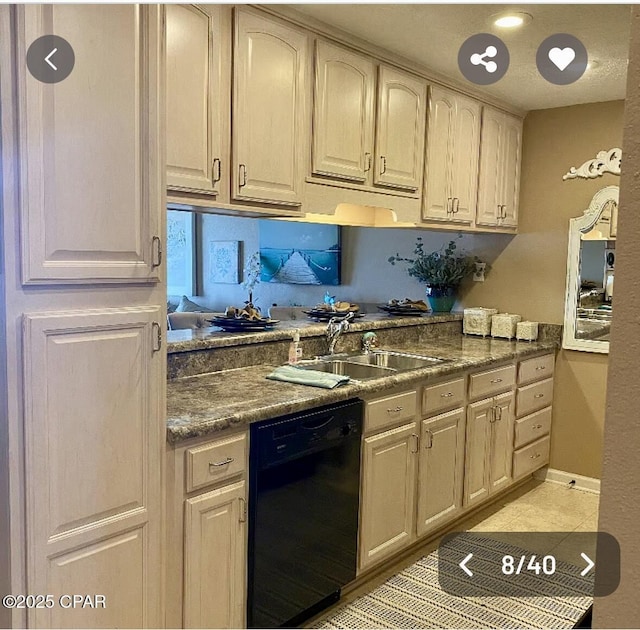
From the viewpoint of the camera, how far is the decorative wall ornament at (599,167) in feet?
12.6

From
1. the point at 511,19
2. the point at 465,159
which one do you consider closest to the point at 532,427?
the point at 465,159

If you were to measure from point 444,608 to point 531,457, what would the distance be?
160 centimetres

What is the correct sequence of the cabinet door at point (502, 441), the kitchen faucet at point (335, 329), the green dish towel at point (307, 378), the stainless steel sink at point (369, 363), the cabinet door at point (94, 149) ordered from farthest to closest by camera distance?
the cabinet door at point (502, 441)
the kitchen faucet at point (335, 329)
the stainless steel sink at point (369, 363)
the green dish towel at point (307, 378)
the cabinet door at point (94, 149)

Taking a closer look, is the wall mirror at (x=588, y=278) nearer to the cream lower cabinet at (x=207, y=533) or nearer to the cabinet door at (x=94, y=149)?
the cream lower cabinet at (x=207, y=533)

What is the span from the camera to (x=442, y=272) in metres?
4.14

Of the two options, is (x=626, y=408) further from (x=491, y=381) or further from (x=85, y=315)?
(x=491, y=381)

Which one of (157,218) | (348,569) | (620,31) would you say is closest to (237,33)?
(157,218)

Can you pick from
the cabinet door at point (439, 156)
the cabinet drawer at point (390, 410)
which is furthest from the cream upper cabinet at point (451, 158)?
the cabinet drawer at point (390, 410)

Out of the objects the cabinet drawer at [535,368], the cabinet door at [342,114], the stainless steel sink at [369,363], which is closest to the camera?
the cabinet door at [342,114]

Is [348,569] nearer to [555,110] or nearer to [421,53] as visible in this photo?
[421,53]

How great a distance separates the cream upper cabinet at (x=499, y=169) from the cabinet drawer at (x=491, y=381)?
0.96 meters

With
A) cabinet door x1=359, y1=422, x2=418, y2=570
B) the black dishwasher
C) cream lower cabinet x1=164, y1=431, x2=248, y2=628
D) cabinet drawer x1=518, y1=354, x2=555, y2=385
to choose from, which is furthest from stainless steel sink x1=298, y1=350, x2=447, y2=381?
cream lower cabinet x1=164, y1=431, x2=248, y2=628

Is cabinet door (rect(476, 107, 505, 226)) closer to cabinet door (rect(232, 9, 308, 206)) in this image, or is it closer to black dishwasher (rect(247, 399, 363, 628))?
cabinet door (rect(232, 9, 308, 206))

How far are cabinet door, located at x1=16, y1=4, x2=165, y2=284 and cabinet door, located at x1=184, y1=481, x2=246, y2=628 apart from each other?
2.46ft
